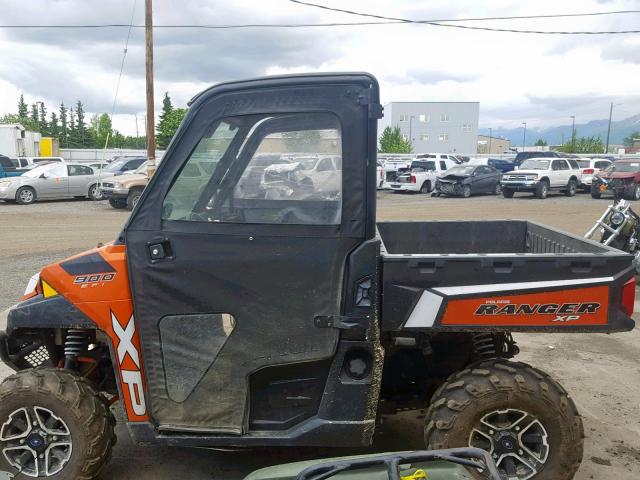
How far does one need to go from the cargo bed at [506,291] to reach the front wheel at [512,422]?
32cm

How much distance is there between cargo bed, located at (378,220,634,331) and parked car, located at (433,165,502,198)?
24124 millimetres

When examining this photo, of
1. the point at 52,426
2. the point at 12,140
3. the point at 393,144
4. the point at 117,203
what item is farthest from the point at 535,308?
Answer: the point at 393,144

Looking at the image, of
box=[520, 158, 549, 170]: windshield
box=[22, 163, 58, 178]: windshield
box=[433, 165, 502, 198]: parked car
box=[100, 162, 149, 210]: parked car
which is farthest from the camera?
box=[520, 158, 549, 170]: windshield

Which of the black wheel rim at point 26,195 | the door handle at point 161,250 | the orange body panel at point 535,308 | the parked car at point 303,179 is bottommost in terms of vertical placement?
the black wheel rim at point 26,195

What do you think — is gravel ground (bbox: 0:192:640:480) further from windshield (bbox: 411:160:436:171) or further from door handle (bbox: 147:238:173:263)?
windshield (bbox: 411:160:436:171)

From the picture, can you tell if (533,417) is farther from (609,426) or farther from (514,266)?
(609,426)

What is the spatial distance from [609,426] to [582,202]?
2191 cm

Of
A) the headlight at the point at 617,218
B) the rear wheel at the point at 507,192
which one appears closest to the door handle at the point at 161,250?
the headlight at the point at 617,218

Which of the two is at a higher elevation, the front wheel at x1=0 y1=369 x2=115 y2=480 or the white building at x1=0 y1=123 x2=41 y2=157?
the white building at x1=0 y1=123 x2=41 y2=157

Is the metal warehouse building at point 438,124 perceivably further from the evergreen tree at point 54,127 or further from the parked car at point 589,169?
the parked car at point 589,169

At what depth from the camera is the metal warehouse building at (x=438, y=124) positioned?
109125 millimetres

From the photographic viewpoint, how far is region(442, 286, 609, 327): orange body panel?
3.23 meters

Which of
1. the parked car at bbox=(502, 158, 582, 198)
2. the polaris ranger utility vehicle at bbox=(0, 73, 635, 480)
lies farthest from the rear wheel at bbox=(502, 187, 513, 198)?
the polaris ranger utility vehicle at bbox=(0, 73, 635, 480)

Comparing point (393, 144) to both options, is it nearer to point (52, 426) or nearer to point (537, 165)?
point (537, 165)
